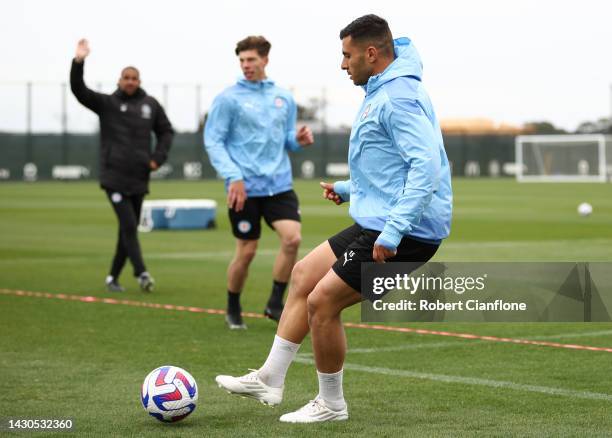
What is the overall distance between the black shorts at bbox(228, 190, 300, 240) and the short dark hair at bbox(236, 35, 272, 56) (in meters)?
1.16

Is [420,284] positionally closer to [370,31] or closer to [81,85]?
[370,31]

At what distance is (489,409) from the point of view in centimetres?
669

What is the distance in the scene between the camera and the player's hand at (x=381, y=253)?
587 cm

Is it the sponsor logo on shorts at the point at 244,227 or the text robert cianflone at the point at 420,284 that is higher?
the text robert cianflone at the point at 420,284

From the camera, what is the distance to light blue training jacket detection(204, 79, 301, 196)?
10.1 meters

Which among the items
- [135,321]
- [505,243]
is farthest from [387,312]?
[505,243]

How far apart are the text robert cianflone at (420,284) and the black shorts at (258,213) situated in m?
3.88

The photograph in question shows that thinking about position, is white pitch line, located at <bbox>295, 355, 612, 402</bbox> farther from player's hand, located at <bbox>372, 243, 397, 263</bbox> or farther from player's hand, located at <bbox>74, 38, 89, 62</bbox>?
player's hand, located at <bbox>74, 38, 89, 62</bbox>

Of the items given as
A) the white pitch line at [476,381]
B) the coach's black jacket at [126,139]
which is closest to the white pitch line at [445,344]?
the white pitch line at [476,381]

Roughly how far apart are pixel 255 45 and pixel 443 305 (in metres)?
4.16

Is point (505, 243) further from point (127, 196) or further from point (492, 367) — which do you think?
point (492, 367)

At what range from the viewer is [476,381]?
7.61 m

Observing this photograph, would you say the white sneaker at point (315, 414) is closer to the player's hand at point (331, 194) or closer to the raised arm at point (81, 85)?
the player's hand at point (331, 194)

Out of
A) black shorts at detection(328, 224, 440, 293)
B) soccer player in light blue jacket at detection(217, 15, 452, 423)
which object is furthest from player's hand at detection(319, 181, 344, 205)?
black shorts at detection(328, 224, 440, 293)
